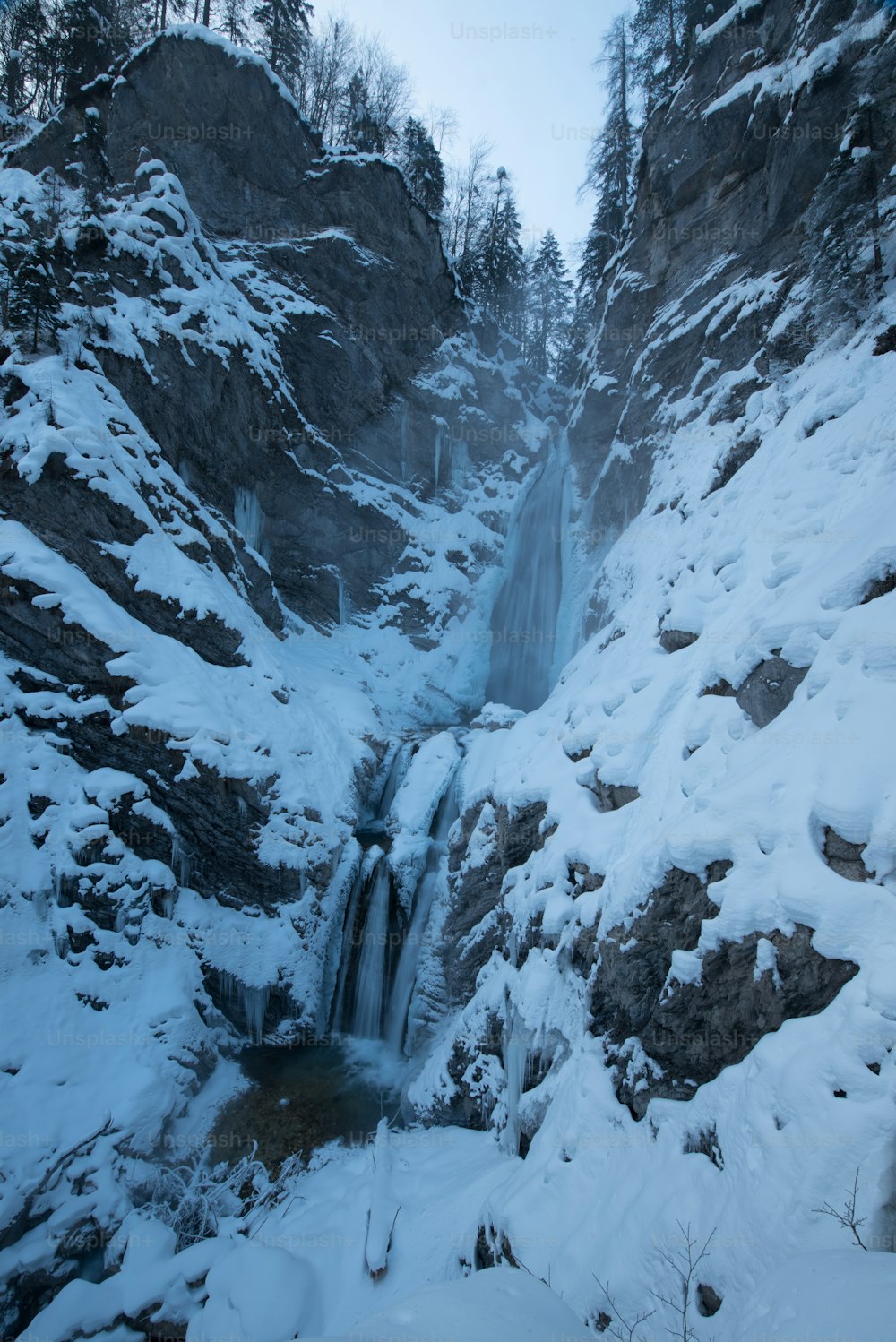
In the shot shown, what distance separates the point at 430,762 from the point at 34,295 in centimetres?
1254

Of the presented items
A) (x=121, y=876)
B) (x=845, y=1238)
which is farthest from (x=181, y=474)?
(x=845, y=1238)

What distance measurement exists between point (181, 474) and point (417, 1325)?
52.0 ft

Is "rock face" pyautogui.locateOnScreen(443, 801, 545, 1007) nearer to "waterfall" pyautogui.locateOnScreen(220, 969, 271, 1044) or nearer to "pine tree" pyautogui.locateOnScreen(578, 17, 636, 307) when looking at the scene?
"waterfall" pyautogui.locateOnScreen(220, 969, 271, 1044)

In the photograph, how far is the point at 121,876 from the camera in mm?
9727

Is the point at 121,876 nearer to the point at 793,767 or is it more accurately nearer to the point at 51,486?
the point at 51,486

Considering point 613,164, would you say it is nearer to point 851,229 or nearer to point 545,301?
point 545,301

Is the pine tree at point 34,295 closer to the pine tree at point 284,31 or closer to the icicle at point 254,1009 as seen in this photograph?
the icicle at point 254,1009

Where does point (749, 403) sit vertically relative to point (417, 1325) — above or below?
above

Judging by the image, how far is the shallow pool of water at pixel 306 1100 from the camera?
854cm

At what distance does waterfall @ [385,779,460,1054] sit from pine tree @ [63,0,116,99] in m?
28.4

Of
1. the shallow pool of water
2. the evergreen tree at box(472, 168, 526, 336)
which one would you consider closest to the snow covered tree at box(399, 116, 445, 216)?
the evergreen tree at box(472, 168, 526, 336)

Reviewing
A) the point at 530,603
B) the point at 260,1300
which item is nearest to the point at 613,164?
the point at 530,603

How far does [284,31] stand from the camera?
23.9 m

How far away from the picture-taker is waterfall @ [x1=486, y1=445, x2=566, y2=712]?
2089 cm
